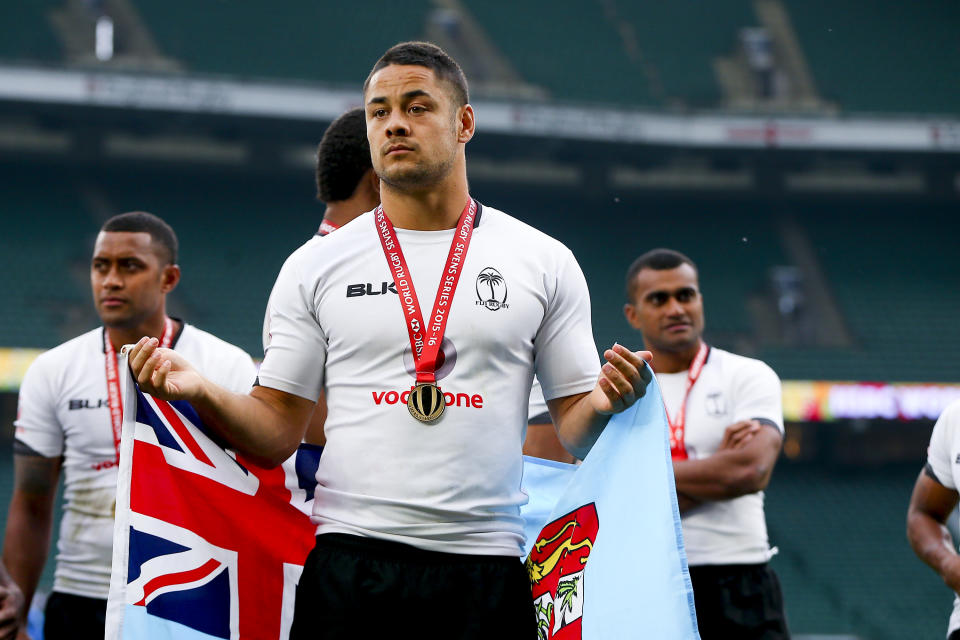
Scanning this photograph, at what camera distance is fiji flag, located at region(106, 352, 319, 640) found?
273 cm

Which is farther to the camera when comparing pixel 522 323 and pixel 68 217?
pixel 68 217

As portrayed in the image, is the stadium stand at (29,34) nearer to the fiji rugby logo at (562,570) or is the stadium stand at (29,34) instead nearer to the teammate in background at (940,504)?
the teammate in background at (940,504)

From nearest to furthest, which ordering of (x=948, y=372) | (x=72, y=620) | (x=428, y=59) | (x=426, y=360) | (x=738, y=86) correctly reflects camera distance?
(x=426, y=360) < (x=428, y=59) < (x=72, y=620) < (x=948, y=372) < (x=738, y=86)

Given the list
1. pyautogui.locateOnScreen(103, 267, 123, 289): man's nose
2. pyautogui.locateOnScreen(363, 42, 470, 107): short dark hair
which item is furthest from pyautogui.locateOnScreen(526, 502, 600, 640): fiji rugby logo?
pyautogui.locateOnScreen(103, 267, 123, 289): man's nose

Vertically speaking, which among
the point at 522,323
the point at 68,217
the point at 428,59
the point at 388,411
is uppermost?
the point at 68,217

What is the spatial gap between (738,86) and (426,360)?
22.5 metres

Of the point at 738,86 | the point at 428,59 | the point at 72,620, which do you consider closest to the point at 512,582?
the point at 428,59

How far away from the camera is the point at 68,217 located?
20562mm

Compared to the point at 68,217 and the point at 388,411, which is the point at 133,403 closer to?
the point at 388,411

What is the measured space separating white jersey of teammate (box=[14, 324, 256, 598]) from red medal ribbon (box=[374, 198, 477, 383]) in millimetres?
1730

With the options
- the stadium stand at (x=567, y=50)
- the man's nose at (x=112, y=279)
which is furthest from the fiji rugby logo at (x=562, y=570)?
the stadium stand at (x=567, y=50)

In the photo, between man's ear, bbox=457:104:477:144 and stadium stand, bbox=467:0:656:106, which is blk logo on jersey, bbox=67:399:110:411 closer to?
man's ear, bbox=457:104:477:144

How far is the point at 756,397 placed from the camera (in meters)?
4.73

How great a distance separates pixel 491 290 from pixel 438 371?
0.76ft
